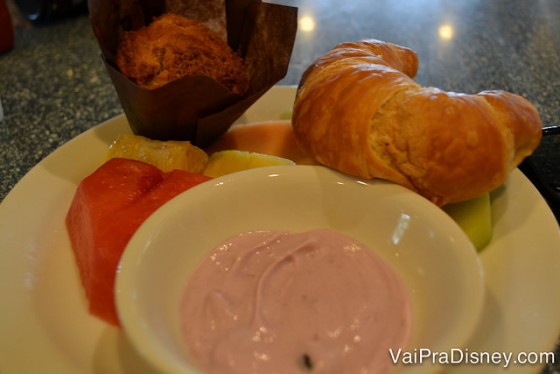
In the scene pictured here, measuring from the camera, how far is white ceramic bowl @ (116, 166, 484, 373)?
861mm

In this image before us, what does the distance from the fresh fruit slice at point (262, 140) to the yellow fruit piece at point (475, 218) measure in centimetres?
43

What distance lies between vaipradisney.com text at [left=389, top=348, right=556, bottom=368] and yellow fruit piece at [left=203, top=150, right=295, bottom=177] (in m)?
0.58

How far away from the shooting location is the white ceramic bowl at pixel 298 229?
86cm

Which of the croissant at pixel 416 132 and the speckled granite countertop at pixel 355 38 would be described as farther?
the speckled granite countertop at pixel 355 38

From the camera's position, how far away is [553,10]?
2814 mm

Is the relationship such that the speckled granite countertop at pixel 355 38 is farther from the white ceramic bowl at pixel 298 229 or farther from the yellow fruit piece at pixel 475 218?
the white ceramic bowl at pixel 298 229

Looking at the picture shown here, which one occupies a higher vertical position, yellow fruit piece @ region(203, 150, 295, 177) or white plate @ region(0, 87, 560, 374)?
yellow fruit piece @ region(203, 150, 295, 177)

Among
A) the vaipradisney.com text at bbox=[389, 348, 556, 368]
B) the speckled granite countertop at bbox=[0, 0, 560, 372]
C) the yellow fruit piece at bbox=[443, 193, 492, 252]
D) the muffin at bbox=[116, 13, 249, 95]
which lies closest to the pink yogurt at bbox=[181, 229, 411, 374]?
the vaipradisney.com text at bbox=[389, 348, 556, 368]

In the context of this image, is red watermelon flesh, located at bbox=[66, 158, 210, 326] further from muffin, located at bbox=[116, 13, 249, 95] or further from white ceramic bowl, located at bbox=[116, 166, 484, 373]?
muffin, located at bbox=[116, 13, 249, 95]

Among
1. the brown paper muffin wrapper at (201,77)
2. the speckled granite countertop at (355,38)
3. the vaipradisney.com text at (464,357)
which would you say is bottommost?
the speckled granite countertop at (355,38)

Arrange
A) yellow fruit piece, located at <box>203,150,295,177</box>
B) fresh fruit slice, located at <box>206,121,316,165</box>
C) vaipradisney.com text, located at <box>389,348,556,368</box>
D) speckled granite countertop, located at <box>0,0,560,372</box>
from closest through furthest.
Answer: vaipradisney.com text, located at <box>389,348,556,368</box>, yellow fruit piece, located at <box>203,150,295,177</box>, fresh fruit slice, located at <box>206,121,316,165</box>, speckled granite countertop, located at <box>0,0,560,372</box>

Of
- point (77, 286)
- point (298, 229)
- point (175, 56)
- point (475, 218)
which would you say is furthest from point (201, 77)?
point (475, 218)

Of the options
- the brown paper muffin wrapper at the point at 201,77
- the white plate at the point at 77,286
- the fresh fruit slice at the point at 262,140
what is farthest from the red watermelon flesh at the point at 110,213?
the fresh fruit slice at the point at 262,140

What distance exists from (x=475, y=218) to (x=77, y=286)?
879mm
